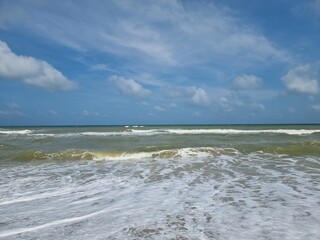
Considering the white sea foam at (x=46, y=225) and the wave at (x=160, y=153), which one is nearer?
the white sea foam at (x=46, y=225)

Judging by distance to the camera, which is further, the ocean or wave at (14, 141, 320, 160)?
wave at (14, 141, 320, 160)

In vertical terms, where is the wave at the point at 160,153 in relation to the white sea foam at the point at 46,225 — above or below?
above

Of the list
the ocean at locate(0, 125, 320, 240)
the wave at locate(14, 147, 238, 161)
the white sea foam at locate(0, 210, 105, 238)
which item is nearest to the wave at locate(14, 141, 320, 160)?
the wave at locate(14, 147, 238, 161)

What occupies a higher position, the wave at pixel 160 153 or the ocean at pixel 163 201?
the wave at pixel 160 153

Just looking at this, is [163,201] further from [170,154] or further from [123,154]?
[123,154]

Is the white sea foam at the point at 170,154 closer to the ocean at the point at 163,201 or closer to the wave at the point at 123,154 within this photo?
the wave at the point at 123,154

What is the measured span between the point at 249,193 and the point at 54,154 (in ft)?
36.3

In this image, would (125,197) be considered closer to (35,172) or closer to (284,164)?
(35,172)

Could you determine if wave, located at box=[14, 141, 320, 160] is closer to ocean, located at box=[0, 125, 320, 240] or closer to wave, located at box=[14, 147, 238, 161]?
wave, located at box=[14, 147, 238, 161]

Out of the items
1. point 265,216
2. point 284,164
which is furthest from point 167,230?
point 284,164

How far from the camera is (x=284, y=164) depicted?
11852mm

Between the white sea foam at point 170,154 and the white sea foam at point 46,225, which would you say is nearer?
the white sea foam at point 46,225

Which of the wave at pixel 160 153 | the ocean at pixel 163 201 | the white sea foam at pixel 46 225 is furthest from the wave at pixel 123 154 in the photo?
the white sea foam at pixel 46 225

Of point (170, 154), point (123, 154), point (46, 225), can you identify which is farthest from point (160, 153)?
point (46, 225)
